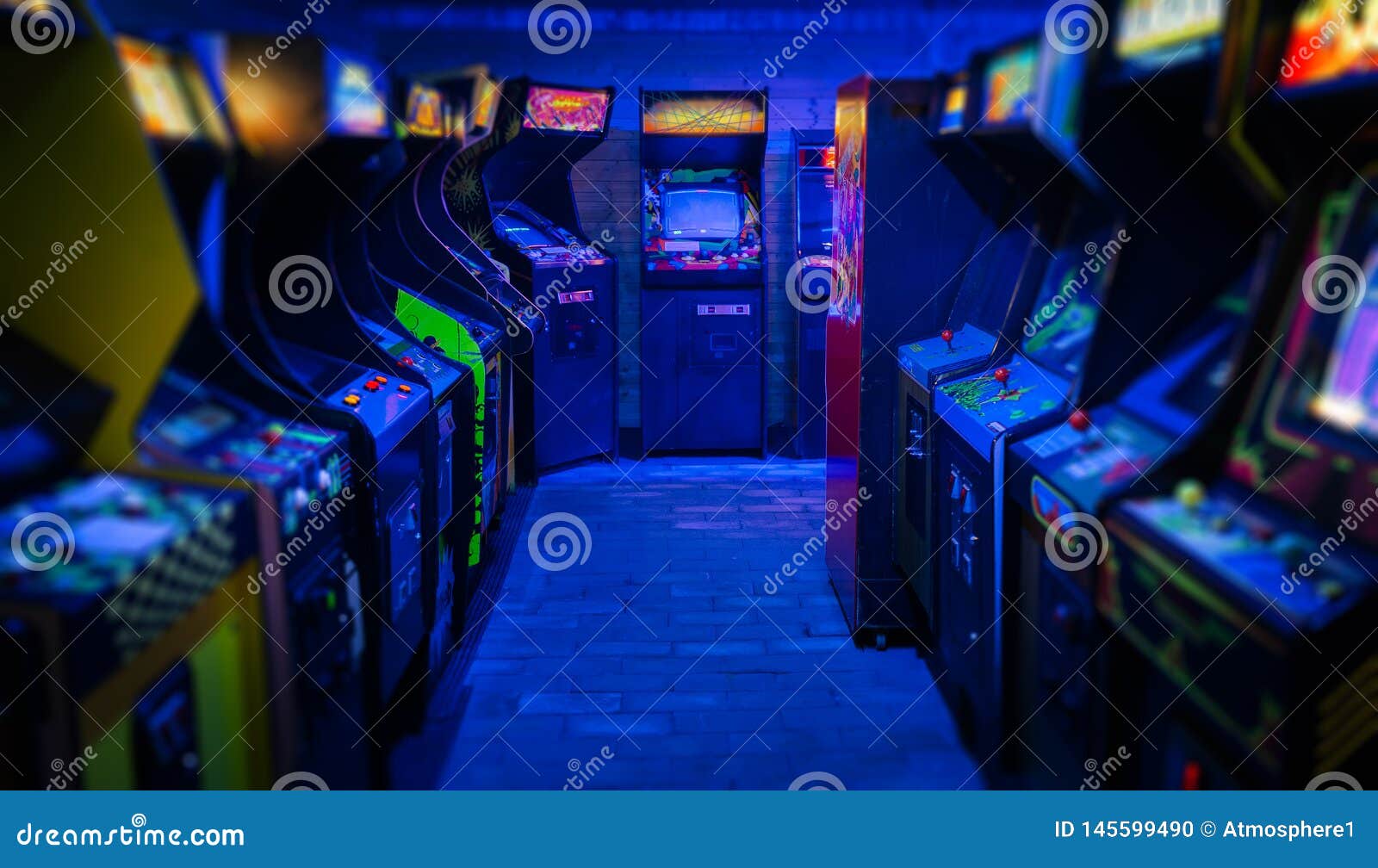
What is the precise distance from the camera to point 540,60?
623 cm

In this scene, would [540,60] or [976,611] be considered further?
[540,60]

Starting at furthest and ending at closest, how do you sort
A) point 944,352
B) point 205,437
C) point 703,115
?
point 703,115 < point 944,352 < point 205,437

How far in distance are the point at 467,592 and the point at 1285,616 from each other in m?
3.01

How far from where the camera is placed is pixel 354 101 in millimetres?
2422

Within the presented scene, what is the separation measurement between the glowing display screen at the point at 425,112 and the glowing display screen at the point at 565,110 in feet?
5.83

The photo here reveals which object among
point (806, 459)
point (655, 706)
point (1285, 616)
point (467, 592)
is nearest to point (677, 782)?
point (655, 706)

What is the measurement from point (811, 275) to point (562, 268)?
1441mm

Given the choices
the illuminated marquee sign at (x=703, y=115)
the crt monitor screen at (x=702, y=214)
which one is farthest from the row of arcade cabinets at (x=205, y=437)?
the crt monitor screen at (x=702, y=214)

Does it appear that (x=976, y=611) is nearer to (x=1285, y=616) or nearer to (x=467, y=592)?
(x=1285, y=616)

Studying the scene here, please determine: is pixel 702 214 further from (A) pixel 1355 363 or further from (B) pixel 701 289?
(A) pixel 1355 363

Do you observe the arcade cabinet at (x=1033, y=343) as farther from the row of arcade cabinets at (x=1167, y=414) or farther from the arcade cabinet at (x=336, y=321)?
the arcade cabinet at (x=336, y=321)

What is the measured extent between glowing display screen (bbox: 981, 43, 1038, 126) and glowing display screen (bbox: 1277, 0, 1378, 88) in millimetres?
775

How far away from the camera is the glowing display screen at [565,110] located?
16.4 feet

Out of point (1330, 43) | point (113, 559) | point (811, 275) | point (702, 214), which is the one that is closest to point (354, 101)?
point (113, 559)
